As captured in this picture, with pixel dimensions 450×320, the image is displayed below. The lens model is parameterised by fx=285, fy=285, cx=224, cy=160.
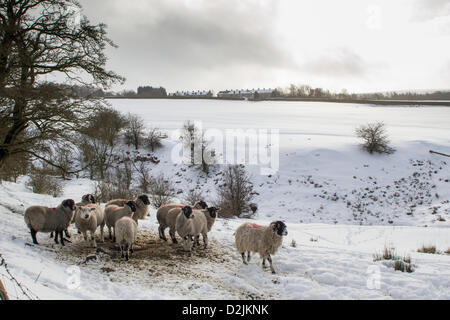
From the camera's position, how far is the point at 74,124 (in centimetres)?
1177

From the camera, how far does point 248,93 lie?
14075cm

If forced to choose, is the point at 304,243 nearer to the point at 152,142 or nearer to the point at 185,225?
A: the point at 185,225

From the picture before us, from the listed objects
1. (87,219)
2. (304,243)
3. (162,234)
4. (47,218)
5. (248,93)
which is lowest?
(304,243)

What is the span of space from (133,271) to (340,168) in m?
33.5

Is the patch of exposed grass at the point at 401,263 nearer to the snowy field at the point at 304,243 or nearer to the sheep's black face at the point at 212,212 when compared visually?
the snowy field at the point at 304,243

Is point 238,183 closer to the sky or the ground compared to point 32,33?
closer to the ground

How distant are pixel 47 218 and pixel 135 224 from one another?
272 cm

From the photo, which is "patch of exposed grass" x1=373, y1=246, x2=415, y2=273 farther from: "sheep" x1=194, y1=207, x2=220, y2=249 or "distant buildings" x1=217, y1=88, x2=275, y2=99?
"distant buildings" x1=217, y1=88, x2=275, y2=99

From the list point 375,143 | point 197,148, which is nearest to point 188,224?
point 197,148

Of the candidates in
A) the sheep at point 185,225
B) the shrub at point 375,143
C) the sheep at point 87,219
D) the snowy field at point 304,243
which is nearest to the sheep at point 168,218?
the snowy field at point 304,243

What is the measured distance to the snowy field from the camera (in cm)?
684

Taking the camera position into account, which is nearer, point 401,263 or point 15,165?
point 401,263
